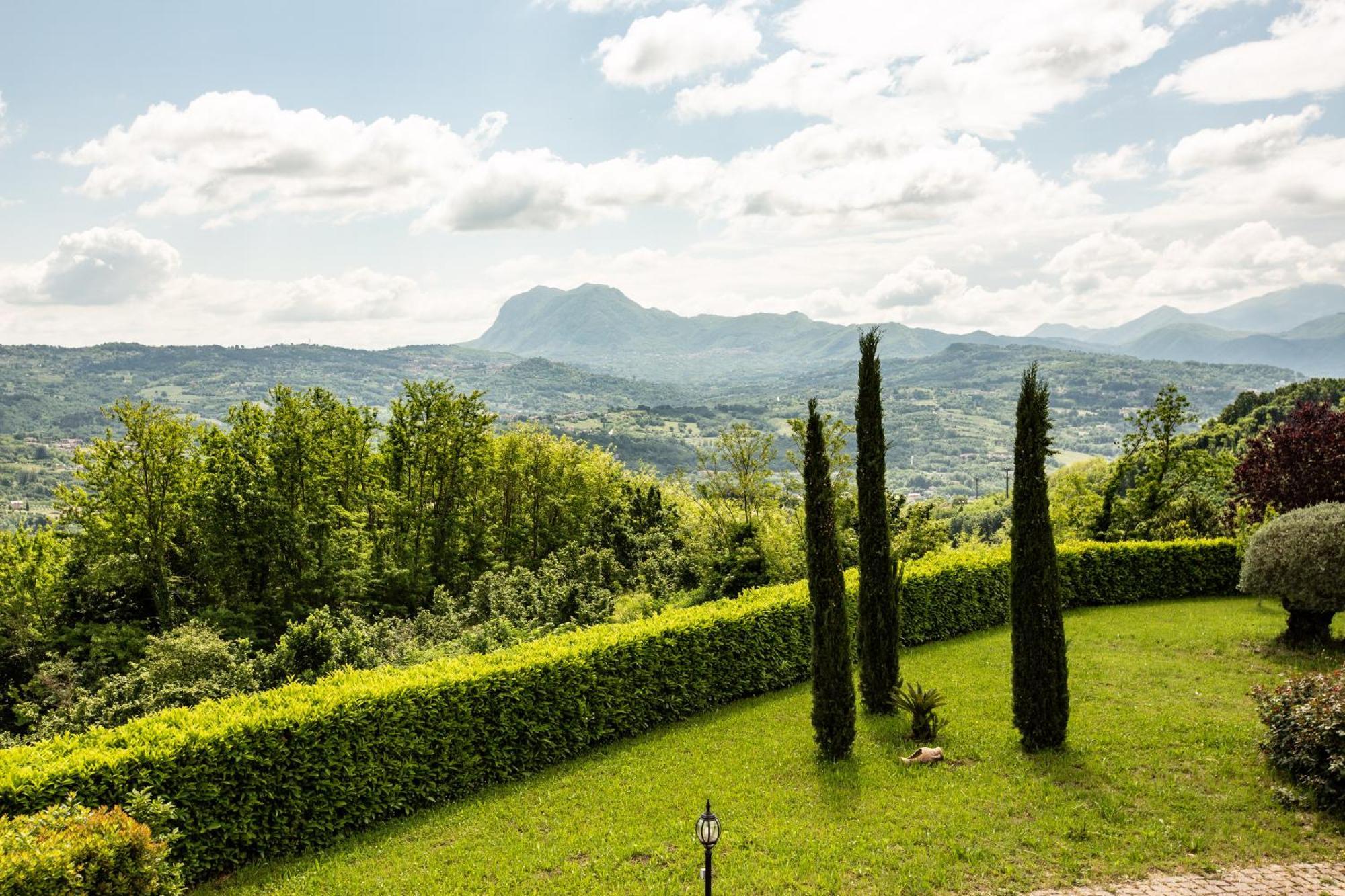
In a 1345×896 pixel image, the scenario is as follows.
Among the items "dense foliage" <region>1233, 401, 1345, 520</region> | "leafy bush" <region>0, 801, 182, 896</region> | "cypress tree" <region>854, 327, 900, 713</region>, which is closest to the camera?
"leafy bush" <region>0, 801, 182, 896</region>

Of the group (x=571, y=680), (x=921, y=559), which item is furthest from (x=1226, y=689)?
(x=571, y=680)

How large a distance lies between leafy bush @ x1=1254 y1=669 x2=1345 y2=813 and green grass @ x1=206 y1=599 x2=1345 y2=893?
1.24ft

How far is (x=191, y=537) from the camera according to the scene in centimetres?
2447

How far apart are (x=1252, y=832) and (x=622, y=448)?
180677mm

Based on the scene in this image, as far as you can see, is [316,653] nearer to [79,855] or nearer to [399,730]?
[399,730]

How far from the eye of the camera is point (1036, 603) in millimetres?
11656

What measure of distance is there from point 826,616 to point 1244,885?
18.7 feet

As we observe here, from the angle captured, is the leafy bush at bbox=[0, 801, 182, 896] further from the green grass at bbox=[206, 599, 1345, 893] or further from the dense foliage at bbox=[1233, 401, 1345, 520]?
the dense foliage at bbox=[1233, 401, 1345, 520]

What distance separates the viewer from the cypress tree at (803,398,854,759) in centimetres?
1181

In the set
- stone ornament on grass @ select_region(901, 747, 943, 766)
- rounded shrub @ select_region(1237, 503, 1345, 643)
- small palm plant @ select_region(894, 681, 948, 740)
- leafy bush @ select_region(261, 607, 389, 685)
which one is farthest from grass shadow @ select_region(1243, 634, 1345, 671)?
leafy bush @ select_region(261, 607, 389, 685)

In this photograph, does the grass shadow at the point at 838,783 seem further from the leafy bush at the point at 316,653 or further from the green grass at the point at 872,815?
the leafy bush at the point at 316,653

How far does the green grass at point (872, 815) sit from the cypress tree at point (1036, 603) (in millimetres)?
592

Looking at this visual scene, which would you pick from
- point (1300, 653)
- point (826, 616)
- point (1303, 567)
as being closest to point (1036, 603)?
point (826, 616)

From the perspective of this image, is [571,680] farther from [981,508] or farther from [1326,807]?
[981,508]
